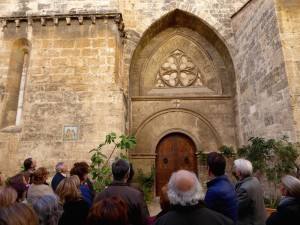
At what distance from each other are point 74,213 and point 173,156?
24.4ft

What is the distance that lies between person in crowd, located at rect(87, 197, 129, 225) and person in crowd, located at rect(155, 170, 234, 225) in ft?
1.14

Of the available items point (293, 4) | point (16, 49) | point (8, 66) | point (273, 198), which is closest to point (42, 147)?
point (8, 66)

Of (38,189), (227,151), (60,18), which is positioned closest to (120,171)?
(38,189)

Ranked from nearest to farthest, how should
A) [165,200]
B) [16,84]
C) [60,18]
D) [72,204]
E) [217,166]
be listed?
[165,200]
[72,204]
[217,166]
[60,18]
[16,84]

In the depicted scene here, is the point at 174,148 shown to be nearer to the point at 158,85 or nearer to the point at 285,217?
the point at 158,85

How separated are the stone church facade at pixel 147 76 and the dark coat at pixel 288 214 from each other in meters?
4.71

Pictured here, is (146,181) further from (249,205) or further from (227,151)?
(249,205)

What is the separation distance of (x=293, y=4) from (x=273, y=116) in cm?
311

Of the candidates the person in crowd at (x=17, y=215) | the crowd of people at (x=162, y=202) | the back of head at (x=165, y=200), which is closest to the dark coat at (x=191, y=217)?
the crowd of people at (x=162, y=202)

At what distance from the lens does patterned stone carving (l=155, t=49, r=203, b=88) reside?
10.6 meters

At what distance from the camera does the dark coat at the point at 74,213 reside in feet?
7.66

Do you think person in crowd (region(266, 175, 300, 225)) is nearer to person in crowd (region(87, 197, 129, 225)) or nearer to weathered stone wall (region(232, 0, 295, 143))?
person in crowd (region(87, 197, 129, 225))

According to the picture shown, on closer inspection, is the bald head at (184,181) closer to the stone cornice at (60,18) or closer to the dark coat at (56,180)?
the dark coat at (56,180)

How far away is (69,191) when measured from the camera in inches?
99.0
